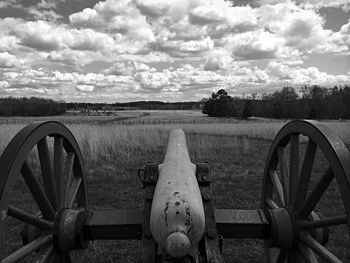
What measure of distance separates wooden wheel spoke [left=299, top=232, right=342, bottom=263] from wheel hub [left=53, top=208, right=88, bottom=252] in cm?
165

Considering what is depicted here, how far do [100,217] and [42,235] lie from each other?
0.44 m

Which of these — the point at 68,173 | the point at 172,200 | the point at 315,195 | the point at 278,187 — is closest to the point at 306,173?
the point at 315,195

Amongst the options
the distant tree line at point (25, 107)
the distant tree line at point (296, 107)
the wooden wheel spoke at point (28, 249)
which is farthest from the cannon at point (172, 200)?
the distant tree line at point (25, 107)

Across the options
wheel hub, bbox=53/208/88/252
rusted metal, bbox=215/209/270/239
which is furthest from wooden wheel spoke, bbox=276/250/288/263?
wheel hub, bbox=53/208/88/252

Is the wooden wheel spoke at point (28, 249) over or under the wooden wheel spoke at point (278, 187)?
under

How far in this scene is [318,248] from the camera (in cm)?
268

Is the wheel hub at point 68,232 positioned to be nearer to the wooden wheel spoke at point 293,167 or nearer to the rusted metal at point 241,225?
the rusted metal at point 241,225

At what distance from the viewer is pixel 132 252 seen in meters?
4.65

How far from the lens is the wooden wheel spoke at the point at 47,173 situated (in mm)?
2943

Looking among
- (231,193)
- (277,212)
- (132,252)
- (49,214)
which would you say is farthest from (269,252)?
(231,193)

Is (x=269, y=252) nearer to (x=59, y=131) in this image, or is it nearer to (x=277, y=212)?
(x=277, y=212)

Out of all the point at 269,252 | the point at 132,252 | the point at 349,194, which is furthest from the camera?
the point at 132,252

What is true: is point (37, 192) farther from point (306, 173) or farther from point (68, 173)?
point (306, 173)

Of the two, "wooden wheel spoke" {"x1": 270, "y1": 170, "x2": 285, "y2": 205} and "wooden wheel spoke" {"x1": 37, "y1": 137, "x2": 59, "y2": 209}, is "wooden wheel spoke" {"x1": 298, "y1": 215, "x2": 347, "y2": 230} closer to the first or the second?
"wooden wheel spoke" {"x1": 270, "y1": 170, "x2": 285, "y2": 205}
